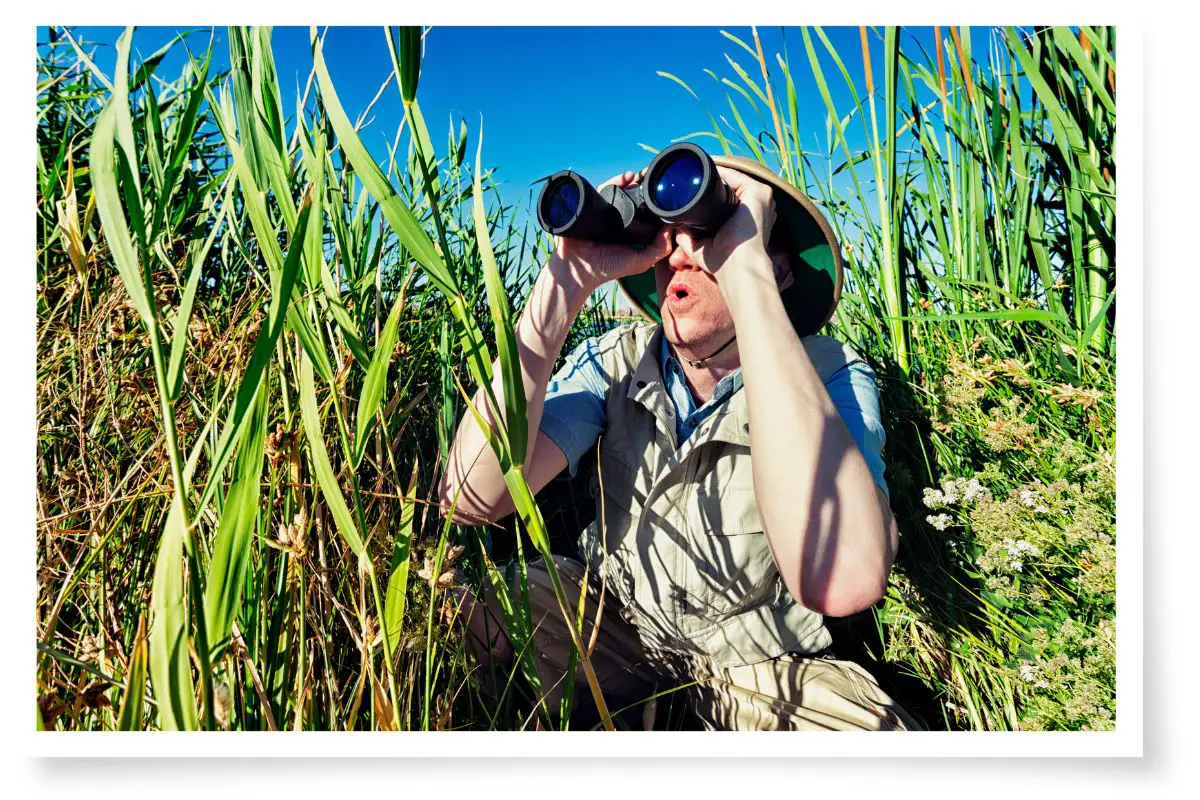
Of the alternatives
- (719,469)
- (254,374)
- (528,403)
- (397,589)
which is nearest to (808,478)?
(719,469)

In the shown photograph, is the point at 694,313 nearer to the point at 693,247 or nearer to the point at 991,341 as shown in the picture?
the point at 693,247

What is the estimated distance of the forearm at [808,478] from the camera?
87cm

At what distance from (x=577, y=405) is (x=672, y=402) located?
15 cm

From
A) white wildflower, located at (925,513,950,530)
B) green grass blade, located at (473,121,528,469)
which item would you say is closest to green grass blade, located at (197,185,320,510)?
green grass blade, located at (473,121,528,469)

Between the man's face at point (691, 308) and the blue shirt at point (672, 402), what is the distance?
0.07 meters

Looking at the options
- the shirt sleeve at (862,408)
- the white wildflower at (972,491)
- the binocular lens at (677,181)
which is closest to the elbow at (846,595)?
the shirt sleeve at (862,408)

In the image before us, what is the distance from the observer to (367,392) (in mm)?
646

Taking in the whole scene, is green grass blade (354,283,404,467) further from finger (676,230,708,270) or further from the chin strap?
the chin strap

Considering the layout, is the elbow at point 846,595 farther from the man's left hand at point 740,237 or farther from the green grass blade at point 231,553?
the green grass blade at point 231,553

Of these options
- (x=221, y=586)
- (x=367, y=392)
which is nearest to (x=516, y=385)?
(x=367, y=392)

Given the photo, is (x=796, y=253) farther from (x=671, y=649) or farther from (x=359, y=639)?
(x=359, y=639)

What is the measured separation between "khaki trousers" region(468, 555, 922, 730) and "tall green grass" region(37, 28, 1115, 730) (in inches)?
3.6

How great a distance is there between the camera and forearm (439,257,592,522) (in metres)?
→ 1.00
